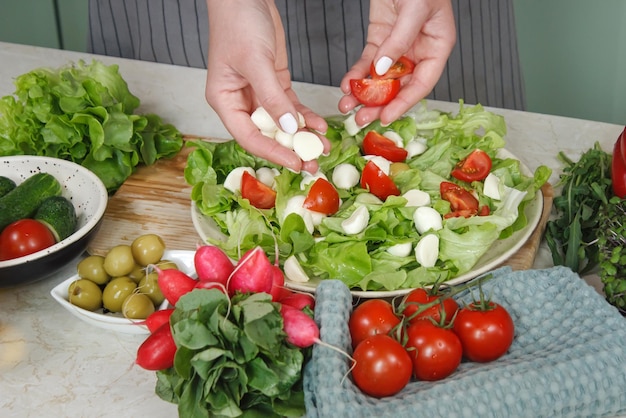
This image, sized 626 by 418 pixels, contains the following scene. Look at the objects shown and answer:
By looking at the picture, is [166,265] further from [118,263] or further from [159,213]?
[159,213]

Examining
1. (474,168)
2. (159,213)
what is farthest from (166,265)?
(474,168)

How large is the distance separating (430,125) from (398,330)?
0.73 m

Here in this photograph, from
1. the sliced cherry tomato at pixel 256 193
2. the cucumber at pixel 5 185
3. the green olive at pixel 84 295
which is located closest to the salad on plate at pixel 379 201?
the sliced cherry tomato at pixel 256 193

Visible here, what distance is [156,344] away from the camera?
99cm

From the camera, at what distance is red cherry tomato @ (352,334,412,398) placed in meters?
0.98

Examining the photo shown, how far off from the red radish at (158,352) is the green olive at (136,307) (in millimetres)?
191

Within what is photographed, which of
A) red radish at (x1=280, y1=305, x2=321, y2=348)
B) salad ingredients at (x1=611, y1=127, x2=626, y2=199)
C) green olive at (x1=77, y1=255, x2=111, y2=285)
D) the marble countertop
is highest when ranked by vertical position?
salad ingredients at (x1=611, y1=127, x2=626, y2=199)

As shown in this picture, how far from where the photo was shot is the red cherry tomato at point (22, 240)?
1.25 meters

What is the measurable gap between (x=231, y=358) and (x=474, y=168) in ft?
2.40

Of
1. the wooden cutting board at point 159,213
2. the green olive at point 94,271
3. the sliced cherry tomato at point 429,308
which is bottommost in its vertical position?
the wooden cutting board at point 159,213

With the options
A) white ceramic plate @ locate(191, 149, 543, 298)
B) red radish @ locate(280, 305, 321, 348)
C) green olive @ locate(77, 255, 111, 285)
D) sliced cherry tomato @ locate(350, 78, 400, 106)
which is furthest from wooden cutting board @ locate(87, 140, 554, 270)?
red radish @ locate(280, 305, 321, 348)

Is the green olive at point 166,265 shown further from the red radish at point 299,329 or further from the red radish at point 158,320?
the red radish at point 299,329

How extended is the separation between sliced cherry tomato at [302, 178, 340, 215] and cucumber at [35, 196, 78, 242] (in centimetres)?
40

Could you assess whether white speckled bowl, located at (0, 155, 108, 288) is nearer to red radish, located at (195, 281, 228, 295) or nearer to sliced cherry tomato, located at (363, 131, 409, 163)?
red radish, located at (195, 281, 228, 295)
